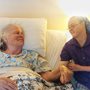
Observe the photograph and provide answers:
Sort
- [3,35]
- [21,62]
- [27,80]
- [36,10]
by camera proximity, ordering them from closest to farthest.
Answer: [27,80]
[21,62]
[3,35]
[36,10]

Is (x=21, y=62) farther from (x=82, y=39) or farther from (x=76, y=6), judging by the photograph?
(x=76, y=6)

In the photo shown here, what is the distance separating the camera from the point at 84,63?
1.97 meters

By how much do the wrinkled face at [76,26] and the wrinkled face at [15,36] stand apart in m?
0.50

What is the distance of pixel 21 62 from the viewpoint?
2098mm

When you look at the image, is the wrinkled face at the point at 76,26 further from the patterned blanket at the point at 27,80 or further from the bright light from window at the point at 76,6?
the bright light from window at the point at 76,6

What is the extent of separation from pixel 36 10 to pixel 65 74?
993 mm

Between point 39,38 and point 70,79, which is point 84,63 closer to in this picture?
point 70,79

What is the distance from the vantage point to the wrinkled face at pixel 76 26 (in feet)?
6.29

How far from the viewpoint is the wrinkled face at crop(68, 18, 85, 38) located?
192 cm

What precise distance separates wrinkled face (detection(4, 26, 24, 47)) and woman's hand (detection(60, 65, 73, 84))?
48cm

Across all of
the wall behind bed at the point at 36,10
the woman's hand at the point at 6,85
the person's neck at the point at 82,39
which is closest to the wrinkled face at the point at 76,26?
the person's neck at the point at 82,39

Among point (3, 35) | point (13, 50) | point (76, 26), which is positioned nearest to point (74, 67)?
point (76, 26)

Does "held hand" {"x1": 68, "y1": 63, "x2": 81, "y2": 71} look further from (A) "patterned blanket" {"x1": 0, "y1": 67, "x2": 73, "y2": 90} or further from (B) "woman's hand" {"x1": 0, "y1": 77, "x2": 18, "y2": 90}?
(B) "woman's hand" {"x1": 0, "y1": 77, "x2": 18, "y2": 90}

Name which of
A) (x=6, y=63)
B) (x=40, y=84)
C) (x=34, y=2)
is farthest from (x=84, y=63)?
(x=34, y=2)
